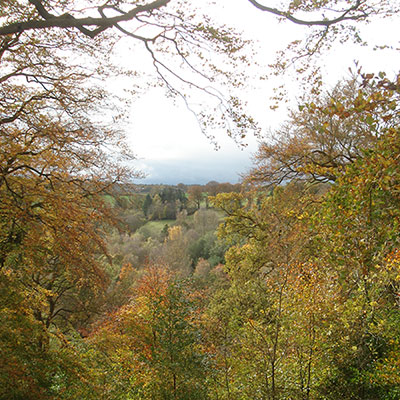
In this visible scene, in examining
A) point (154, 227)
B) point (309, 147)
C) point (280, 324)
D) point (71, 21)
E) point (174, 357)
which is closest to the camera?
point (71, 21)

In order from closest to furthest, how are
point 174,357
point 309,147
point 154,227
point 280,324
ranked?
point 174,357, point 280,324, point 309,147, point 154,227

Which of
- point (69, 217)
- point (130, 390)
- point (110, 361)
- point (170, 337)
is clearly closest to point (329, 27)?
point (69, 217)

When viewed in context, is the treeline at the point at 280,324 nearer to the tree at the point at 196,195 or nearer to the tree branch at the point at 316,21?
the tree branch at the point at 316,21

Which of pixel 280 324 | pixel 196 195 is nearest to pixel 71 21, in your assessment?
pixel 280 324

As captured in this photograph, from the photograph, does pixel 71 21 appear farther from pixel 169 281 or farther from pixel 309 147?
pixel 309 147

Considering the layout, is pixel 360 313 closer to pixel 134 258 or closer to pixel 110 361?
pixel 110 361

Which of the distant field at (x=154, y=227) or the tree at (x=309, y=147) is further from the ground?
the tree at (x=309, y=147)

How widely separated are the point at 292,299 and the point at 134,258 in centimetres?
2978

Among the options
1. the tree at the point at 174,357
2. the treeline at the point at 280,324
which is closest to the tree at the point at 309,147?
the treeline at the point at 280,324

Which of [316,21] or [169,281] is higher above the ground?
[316,21]

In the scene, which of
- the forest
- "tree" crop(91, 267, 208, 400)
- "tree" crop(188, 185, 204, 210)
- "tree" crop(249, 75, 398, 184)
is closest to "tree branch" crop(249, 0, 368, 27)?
the forest

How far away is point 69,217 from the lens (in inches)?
189

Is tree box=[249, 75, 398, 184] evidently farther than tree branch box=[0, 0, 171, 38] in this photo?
Yes

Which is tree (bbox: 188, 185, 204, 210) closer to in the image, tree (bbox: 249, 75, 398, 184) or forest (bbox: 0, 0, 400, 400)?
tree (bbox: 249, 75, 398, 184)
